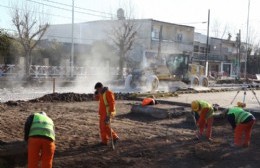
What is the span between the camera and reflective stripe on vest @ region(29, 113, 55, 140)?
6020 mm

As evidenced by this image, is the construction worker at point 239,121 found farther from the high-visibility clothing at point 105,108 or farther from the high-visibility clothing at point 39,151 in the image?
the high-visibility clothing at point 39,151

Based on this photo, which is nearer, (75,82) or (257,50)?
(75,82)

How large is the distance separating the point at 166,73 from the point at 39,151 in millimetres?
23387

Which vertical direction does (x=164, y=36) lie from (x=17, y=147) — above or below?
above

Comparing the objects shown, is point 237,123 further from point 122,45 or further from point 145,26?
point 145,26

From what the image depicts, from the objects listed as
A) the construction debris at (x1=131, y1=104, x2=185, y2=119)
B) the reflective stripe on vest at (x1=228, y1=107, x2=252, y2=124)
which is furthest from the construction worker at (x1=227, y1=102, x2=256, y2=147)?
the construction debris at (x1=131, y1=104, x2=185, y2=119)

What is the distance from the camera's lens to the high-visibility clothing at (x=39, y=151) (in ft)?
19.7

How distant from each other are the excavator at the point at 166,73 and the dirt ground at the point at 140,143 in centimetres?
1247

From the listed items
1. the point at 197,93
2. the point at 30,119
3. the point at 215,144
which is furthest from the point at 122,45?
the point at 30,119

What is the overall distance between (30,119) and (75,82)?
2609 centimetres

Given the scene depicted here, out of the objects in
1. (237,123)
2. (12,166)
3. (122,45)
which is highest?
(122,45)

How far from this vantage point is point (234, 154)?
916 centimetres

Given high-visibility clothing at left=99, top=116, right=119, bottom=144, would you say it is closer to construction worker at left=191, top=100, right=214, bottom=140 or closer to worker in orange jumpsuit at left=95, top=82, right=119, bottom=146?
worker in orange jumpsuit at left=95, top=82, right=119, bottom=146

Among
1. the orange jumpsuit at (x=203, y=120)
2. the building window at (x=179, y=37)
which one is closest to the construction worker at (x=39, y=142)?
the orange jumpsuit at (x=203, y=120)
